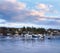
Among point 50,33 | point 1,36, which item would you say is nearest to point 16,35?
point 1,36

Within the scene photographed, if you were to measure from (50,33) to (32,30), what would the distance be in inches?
190

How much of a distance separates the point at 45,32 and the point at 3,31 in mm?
8854

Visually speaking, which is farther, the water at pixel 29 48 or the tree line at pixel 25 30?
the tree line at pixel 25 30

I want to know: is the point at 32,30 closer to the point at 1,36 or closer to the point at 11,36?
the point at 11,36

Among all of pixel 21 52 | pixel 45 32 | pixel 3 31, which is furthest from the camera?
pixel 45 32

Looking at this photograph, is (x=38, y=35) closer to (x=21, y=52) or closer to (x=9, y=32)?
(x=9, y=32)

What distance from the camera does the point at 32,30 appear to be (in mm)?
40781

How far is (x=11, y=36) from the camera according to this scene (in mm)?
42719

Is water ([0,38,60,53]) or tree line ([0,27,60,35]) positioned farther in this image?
tree line ([0,27,60,35])

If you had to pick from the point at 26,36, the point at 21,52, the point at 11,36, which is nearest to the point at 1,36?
the point at 11,36

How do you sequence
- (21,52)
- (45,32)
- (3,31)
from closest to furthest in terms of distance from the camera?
(21,52) < (3,31) < (45,32)

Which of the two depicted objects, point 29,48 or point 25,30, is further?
point 25,30

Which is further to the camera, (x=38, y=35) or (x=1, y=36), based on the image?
(x=1, y=36)

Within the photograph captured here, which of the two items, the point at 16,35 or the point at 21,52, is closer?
the point at 21,52
